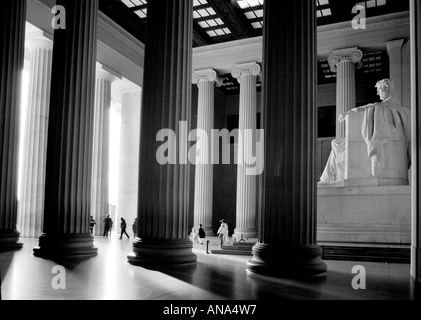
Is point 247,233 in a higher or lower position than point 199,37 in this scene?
lower

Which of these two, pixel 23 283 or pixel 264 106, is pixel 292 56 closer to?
pixel 264 106

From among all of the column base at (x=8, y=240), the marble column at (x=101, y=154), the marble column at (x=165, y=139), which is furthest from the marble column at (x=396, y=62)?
the column base at (x=8, y=240)

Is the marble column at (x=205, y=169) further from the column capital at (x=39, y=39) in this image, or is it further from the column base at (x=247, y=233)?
the column capital at (x=39, y=39)

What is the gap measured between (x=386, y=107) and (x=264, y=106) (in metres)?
7.79

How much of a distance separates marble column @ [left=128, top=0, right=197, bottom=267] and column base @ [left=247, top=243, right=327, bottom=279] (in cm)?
290

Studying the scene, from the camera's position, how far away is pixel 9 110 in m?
18.3

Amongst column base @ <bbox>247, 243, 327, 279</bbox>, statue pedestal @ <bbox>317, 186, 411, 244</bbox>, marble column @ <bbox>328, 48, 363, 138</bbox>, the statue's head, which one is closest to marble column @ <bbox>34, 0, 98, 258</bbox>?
column base @ <bbox>247, 243, 327, 279</bbox>

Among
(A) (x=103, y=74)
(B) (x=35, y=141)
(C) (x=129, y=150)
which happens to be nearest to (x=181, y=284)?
(B) (x=35, y=141)

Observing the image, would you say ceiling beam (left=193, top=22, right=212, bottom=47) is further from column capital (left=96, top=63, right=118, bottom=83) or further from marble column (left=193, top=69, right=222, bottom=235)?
column capital (left=96, top=63, right=118, bottom=83)

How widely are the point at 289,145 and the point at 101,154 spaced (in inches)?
1098

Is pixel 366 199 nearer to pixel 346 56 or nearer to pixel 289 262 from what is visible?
pixel 289 262

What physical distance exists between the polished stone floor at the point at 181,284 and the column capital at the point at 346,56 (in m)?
24.4

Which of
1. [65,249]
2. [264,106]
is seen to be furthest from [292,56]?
[65,249]
